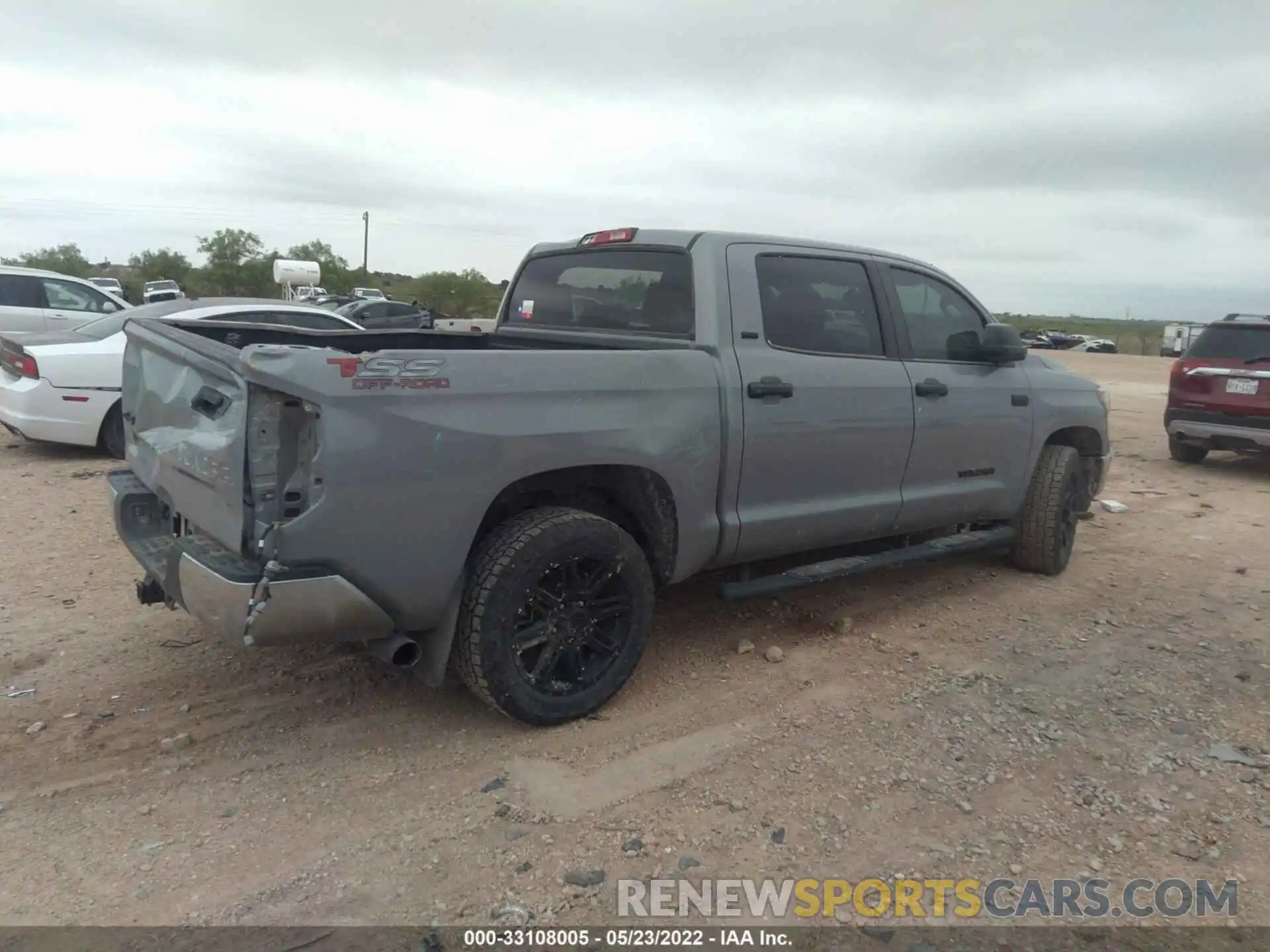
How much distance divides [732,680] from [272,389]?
230 cm

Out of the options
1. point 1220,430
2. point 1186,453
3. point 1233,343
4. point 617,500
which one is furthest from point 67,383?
point 1186,453

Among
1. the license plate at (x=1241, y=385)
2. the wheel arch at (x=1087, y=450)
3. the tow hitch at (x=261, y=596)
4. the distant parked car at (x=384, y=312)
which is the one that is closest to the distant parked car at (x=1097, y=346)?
the distant parked car at (x=384, y=312)

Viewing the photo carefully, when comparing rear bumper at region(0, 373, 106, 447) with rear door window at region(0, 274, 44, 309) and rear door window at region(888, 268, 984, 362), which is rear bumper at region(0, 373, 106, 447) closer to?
rear door window at region(0, 274, 44, 309)

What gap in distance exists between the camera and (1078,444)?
20.5ft

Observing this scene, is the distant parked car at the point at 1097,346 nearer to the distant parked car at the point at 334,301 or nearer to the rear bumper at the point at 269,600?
the distant parked car at the point at 334,301

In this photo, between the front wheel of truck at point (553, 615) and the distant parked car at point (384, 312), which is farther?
the distant parked car at point (384, 312)

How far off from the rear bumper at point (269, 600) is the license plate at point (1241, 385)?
371 inches

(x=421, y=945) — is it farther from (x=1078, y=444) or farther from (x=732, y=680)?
(x=1078, y=444)

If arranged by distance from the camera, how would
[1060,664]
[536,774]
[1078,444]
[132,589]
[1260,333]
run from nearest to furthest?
[536,774] → [1060,664] → [132,589] → [1078,444] → [1260,333]

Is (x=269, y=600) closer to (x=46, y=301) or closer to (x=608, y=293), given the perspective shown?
(x=608, y=293)

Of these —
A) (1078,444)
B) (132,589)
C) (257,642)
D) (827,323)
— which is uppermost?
(827,323)

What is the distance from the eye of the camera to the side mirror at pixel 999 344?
505 cm

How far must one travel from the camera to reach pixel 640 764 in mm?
3387

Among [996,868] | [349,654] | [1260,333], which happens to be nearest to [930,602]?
[996,868]
